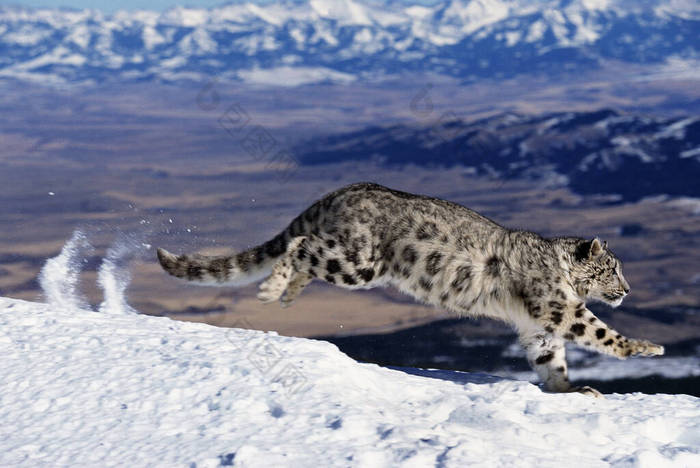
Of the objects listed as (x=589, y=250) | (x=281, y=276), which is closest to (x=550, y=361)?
(x=589, y=250)

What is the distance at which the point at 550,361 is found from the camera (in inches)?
392

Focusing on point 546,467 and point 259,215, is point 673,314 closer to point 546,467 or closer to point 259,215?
point 259,215

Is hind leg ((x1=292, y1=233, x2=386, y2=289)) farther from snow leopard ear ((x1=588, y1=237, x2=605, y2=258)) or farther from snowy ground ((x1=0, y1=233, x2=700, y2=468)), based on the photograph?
snow leopard ear ((x1=588, y1=237, x2=605, y2=258))

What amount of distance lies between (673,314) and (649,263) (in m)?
44.3

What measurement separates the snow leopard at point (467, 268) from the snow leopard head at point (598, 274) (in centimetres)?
1

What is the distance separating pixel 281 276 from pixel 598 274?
3.89m

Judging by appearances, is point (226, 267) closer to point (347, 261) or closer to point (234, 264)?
point (234, 264)

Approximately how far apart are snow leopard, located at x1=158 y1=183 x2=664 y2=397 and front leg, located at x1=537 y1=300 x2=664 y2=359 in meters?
0.01

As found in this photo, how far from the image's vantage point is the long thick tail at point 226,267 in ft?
34.3

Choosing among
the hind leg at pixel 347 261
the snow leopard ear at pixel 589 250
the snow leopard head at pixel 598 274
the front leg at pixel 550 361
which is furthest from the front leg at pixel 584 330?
the hind leg at pixel 347 261

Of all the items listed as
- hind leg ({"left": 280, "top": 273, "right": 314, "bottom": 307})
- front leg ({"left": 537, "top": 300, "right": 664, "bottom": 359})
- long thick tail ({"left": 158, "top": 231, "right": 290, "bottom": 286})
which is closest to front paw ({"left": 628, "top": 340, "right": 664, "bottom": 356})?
front leg ({"left": 537, "top": 300, "right": 664, "bottom": 359})

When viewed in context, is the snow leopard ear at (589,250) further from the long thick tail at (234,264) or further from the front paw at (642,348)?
the long thick tail at (234,264)

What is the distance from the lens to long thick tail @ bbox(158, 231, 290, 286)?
1045cm

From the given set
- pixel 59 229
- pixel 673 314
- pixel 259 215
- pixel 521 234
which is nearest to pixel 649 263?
pixel 673 314
